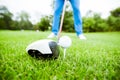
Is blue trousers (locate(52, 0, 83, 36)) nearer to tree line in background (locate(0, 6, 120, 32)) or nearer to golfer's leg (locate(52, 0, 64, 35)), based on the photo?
golfer's leg (locate(52, 0, 64, 35))

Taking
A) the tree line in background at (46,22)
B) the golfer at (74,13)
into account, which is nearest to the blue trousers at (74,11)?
the golfer at (74,13)

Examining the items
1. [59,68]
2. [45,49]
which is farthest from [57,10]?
[59,68]

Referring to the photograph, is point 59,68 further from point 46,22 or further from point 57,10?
point 46,22

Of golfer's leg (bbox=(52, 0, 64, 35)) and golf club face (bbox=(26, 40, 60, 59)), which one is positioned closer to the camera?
golf club face (bbox=(26, 40, 60, 59))

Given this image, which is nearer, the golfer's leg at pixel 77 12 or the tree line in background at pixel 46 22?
the golfer's leg at pixel 77 12

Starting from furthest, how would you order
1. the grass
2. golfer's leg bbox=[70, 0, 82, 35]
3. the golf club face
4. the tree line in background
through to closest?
1. the tree line in background
2. golfer's leg bbox=[70, 0, 82, 35]
3. the golf club face
4. the grass

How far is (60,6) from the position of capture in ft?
10.1

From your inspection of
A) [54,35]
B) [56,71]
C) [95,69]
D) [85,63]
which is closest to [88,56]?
[85,63]

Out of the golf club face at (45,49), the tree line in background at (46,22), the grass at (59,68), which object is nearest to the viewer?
the grass at (59,68)

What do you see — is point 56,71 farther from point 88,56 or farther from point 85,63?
point 88,56

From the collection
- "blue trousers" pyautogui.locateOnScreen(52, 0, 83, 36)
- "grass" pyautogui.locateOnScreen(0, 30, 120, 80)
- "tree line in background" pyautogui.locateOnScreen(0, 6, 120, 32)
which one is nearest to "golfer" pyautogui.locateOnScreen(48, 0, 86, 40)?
"blue trousers" pyautogui.locateOnScreen(52, 0, 83, 36)

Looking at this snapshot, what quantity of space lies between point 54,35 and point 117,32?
205 cm

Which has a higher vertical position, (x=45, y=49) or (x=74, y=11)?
(x=74, y=11)

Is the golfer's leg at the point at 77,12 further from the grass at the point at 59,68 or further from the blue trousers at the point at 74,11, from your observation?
the grass at the point at 59,68
